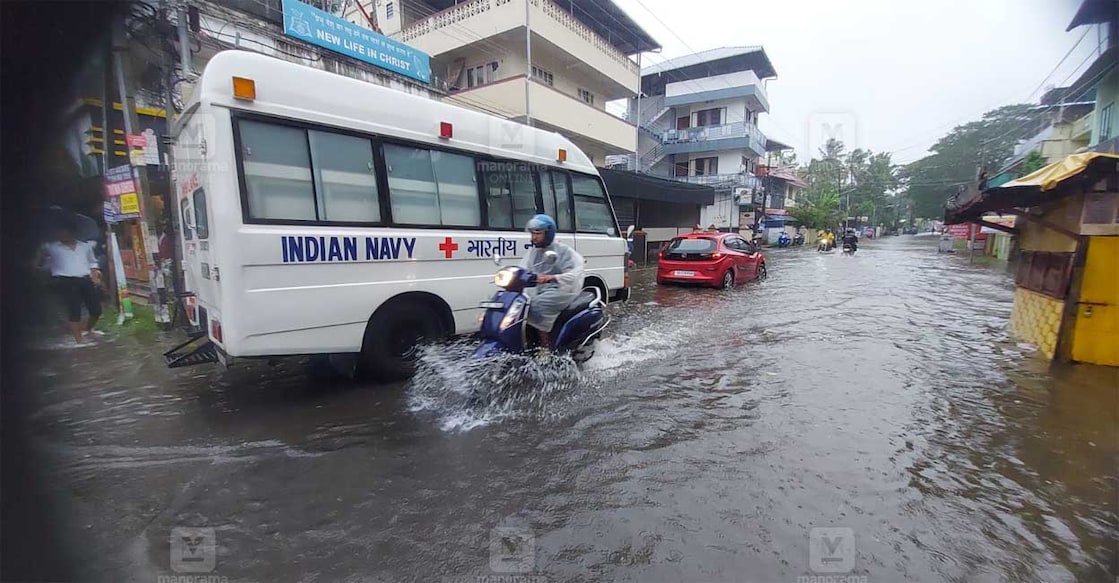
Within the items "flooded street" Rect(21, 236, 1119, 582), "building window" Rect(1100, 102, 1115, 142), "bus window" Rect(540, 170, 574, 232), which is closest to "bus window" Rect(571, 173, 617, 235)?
"bus window" Rect(540, 170, 574, 232)

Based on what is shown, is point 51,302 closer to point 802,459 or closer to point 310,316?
point 310,316

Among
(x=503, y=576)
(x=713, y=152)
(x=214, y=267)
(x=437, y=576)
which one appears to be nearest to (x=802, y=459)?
(x=503, y=576)

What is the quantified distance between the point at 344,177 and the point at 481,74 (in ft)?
44.6

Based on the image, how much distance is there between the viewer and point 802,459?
9.91ft

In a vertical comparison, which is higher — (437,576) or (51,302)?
(51,302)

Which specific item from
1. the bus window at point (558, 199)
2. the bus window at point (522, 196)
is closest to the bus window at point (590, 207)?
the bus window at point (558, 199)

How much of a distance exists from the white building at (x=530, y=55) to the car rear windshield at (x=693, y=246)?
573cm

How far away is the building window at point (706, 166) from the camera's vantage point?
98.2 ft

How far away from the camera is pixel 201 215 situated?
373 cm

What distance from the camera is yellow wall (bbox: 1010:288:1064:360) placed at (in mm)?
5051

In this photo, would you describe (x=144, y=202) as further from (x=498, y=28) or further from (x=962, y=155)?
(x=962, y=155)

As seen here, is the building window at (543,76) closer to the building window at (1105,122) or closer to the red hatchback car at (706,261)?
the red hatchback car at (706,261)

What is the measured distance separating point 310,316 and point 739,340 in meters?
5.24

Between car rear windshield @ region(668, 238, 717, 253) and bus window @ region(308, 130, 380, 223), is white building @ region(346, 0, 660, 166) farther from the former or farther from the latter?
bus window @ region(308, 130, 380, 223)
